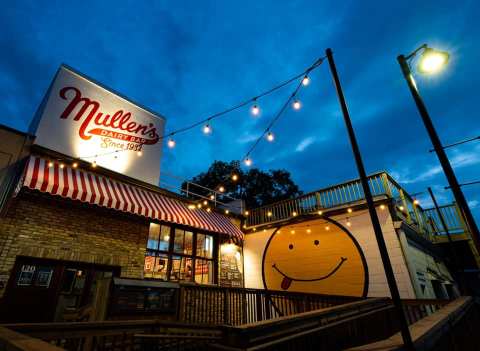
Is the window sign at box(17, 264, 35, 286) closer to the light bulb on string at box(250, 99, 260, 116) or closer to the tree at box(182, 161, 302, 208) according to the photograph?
the light bulb on string at box(250, 99, 260, 116)

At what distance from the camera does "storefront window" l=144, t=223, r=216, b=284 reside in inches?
328

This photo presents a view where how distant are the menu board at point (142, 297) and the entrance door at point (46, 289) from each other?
935 mm

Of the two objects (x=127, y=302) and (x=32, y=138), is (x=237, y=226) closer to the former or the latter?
(x=127, y=302)

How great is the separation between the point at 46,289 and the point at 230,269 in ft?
21.0

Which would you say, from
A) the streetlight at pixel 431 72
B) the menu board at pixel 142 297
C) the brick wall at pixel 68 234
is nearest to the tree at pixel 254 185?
the brick wall at pixel 68 234

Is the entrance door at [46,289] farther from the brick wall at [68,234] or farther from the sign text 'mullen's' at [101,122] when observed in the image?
the sign text 'mullen's' at [101,122]

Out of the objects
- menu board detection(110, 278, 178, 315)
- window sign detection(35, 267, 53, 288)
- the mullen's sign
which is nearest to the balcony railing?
the mullen's sign

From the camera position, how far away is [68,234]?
6512 mm

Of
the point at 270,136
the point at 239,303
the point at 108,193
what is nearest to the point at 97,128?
the point at 108,193

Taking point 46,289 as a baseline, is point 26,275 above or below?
above

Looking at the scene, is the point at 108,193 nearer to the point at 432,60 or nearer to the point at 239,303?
the point at 239,303

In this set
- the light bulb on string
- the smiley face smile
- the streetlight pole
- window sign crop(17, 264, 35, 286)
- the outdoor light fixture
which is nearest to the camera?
the streetlight pole

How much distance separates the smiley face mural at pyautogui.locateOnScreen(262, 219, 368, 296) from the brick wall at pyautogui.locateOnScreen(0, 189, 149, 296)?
210 inches

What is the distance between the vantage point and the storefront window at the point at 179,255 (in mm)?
8328
